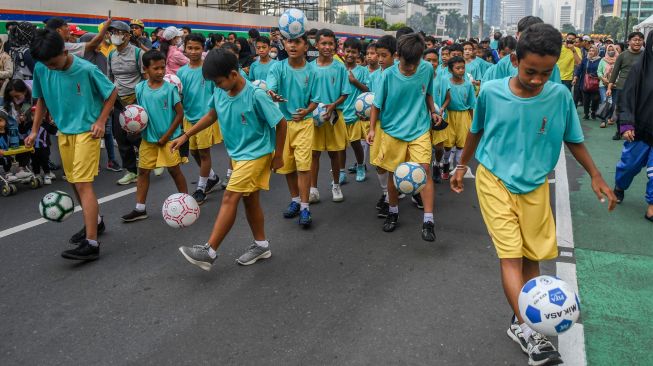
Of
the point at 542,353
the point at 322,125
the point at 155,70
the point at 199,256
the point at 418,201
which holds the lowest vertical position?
the point at 418,201

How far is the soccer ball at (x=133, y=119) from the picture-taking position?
5.85 meters

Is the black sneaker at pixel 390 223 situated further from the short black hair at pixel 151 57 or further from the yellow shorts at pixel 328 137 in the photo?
the short black hair at pixel 151 57

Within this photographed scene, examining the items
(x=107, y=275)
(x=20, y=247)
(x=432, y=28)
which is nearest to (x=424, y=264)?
(x=107, y=275)

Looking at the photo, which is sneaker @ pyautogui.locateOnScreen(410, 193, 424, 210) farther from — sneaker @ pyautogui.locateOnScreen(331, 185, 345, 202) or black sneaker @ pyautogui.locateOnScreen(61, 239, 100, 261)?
black sneaker @ pyautogui.locateOnScreen(61, 239, 100, 261)

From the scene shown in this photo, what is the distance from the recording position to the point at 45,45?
4605 millimetres

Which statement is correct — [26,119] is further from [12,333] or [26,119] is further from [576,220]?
[576,220]

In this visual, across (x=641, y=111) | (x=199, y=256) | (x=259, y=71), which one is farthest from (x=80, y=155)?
(x=641, y=111)

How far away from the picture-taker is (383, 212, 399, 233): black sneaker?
5718 mm

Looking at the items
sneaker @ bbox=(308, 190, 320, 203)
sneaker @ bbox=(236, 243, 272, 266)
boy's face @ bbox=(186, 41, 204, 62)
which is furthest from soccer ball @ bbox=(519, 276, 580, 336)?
boy's face @ bbox=(186, 41, 204, 62)

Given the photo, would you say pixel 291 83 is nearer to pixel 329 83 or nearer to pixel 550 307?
pixel 329 83

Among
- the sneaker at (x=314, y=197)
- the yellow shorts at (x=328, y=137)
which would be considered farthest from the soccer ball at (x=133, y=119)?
the sneaker at (x=314, y=197)

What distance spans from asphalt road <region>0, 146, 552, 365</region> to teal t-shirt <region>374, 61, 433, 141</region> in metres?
1.00

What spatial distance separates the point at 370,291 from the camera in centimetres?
427

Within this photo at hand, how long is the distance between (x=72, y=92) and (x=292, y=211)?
2430 millimetres
